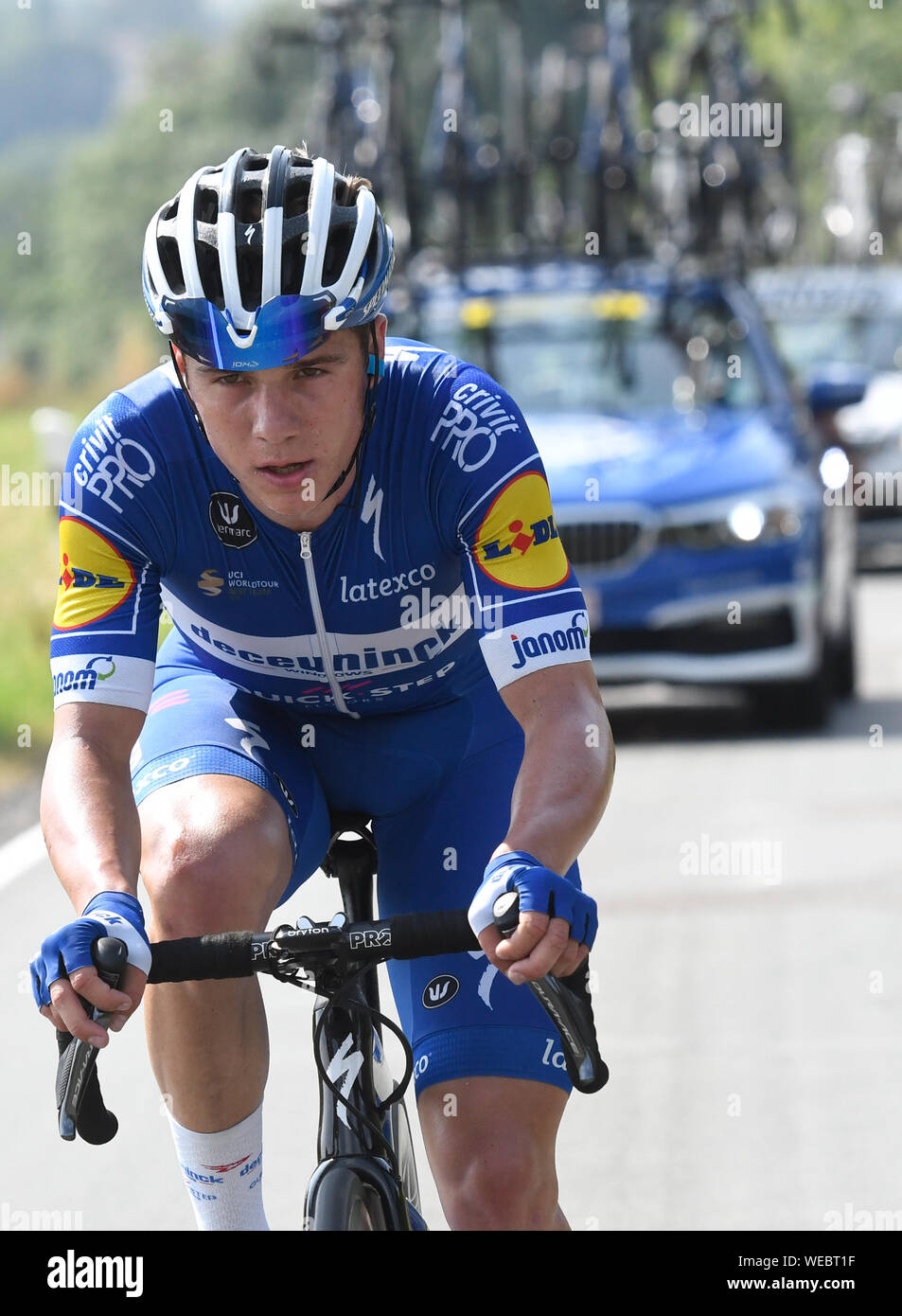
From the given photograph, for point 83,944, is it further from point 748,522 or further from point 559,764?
point 748,522

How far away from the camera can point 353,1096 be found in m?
3.26

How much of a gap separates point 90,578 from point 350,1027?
2.58 feet

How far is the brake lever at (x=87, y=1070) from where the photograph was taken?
271 cm

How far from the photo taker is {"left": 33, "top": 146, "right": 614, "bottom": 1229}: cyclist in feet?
10.3

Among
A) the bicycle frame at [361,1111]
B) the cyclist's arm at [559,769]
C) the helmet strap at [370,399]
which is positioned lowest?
the bicycle frame at [361,1111]

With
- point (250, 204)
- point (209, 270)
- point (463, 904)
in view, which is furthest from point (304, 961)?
point (250, 204)

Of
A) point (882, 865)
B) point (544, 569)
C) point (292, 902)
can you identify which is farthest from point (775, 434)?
point (544, 569)

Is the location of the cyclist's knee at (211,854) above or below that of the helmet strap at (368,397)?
below

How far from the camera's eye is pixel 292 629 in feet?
11.7

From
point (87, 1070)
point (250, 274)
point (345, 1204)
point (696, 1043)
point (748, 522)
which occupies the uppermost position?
point (250, 274)

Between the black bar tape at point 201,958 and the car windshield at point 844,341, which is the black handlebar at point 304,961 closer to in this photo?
the black bar tape at point 201,958

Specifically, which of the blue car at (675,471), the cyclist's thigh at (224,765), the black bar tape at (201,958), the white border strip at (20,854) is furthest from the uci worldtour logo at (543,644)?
the blue car at (675,471)

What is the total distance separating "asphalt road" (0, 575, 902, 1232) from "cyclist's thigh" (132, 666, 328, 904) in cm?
134
